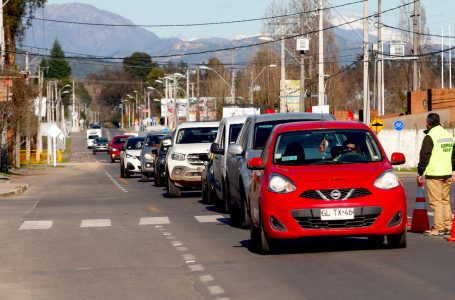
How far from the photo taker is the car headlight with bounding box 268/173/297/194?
15423 millimetres

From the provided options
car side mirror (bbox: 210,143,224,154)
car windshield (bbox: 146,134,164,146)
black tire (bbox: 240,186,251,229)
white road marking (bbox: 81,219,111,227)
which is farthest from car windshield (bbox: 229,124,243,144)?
car windshield (bbox: 146,134,164,146)

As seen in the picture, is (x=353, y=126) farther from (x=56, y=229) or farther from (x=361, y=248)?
(x=56, y=229)

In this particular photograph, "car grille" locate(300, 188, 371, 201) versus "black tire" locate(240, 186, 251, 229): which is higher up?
"car grille" locate(300, 188, 371, 201)

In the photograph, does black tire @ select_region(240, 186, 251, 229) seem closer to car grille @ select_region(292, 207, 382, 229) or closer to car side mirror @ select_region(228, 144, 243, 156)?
car side mirror @ select_region(228, 144, 243, 156)

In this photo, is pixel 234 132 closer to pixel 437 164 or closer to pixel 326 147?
pixel 437 164

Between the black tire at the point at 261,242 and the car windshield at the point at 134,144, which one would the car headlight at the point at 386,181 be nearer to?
the black tire at the point at 261,242

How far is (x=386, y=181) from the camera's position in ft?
51.0

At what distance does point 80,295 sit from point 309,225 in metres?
3.84

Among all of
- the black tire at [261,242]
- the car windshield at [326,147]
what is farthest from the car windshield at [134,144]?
the black tire at [261,242]

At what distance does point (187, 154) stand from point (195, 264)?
16626 millimetres

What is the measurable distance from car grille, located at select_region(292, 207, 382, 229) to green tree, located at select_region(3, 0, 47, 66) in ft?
201

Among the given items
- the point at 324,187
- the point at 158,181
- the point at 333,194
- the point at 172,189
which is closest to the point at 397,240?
the point at 333,194

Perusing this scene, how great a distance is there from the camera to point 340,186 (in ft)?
50.0

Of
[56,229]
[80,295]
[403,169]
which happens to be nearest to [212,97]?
[403,169]
